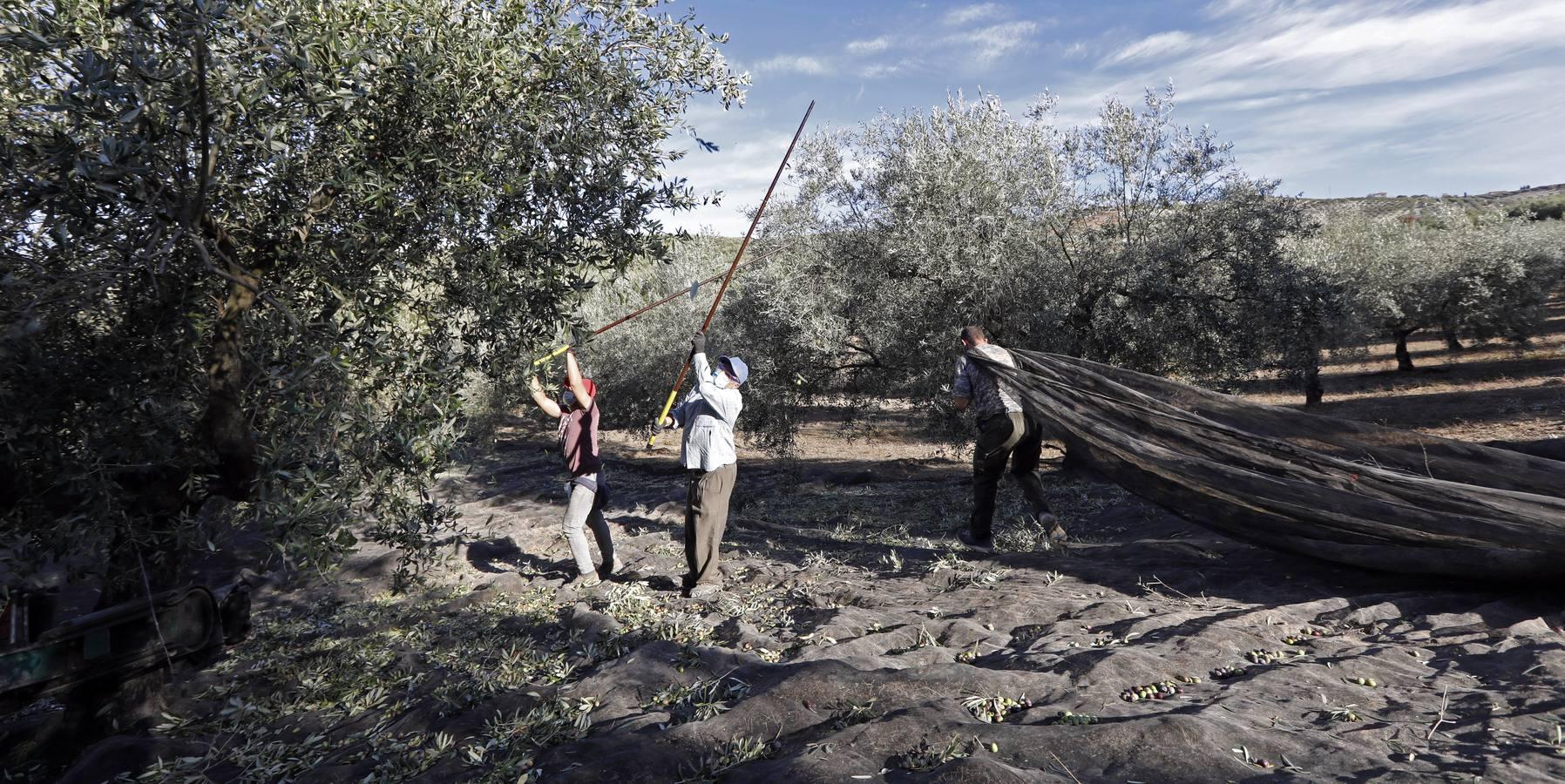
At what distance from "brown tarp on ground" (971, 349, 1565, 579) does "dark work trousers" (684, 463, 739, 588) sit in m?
2.90

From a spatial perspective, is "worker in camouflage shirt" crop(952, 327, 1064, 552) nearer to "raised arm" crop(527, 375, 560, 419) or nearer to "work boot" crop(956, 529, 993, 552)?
"work boot" crop(956, 529, 993, 552)

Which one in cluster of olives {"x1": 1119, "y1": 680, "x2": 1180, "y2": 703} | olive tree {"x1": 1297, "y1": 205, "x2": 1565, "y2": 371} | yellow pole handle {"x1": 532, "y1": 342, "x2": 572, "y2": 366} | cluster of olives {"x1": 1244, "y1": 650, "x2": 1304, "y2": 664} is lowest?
cluster of olives {"x1": 1244, "y1": 650, "x2": 1304, "y2": 664}

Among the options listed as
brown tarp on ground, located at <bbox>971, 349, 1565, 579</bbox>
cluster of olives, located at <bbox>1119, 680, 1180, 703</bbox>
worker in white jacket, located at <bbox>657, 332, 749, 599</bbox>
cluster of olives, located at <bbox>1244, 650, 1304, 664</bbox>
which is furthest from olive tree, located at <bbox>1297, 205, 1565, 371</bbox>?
cluster of olives, located at <bbox>1119, 680, 1180, 703</bbox>

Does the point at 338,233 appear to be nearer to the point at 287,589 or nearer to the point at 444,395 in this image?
the point at 444,395

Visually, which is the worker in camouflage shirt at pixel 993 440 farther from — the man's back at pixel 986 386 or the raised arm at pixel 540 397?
the raised arm at pixel 540 397

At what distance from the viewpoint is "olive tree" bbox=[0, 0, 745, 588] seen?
3.91 metres

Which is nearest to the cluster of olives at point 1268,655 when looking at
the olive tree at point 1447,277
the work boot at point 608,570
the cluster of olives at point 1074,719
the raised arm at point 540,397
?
the cluster of olives at point 1074,719

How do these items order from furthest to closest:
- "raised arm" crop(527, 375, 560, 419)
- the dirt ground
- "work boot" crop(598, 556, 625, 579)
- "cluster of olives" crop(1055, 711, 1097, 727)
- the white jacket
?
"work boot" crop(598, 556, 625, 579) → the white jacket → "raised arm" crop(527, 375, 560, 419) → "cluster of olives" crop(1055, 711, 1097, 727) → the dirt ground

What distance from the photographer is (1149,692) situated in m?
4.20

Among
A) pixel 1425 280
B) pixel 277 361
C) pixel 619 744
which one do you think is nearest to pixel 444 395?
pixel 277 361

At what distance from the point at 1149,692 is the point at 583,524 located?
5030 millimetres

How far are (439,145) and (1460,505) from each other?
6.95 meters

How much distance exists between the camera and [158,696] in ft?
18.2

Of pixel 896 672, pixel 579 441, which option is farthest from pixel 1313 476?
pixel 579 441
